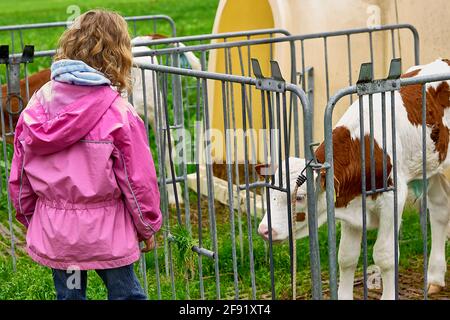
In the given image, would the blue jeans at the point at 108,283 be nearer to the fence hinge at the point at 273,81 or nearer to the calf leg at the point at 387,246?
the fence hinge at the point at 273,81

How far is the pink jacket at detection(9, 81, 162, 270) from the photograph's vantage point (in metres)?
4.79

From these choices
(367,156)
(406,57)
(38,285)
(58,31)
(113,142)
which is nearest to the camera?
(113,142)

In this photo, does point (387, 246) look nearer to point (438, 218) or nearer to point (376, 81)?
point (438, 218)

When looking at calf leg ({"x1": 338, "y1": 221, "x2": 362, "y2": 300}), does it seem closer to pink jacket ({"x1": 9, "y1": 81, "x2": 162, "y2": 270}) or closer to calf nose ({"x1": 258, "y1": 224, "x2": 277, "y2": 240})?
calf nose ({"x1": 258, "y1": 224, "x2": 277, "y2": 240})

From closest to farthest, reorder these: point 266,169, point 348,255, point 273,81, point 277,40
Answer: point 273,81 < point 266,169 < point 348,255 < point 277,40

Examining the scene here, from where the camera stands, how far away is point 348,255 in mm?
6543

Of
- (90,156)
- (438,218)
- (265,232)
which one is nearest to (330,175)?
(265,232)

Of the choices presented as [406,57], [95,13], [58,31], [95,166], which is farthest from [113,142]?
[58,31]

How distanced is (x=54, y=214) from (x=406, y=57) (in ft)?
13.9

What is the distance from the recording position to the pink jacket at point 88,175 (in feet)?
15.7

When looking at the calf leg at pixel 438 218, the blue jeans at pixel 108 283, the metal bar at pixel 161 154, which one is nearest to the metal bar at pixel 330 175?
the blue jeans at pixel 108 283

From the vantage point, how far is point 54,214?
4.88m

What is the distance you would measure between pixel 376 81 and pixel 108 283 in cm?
149
